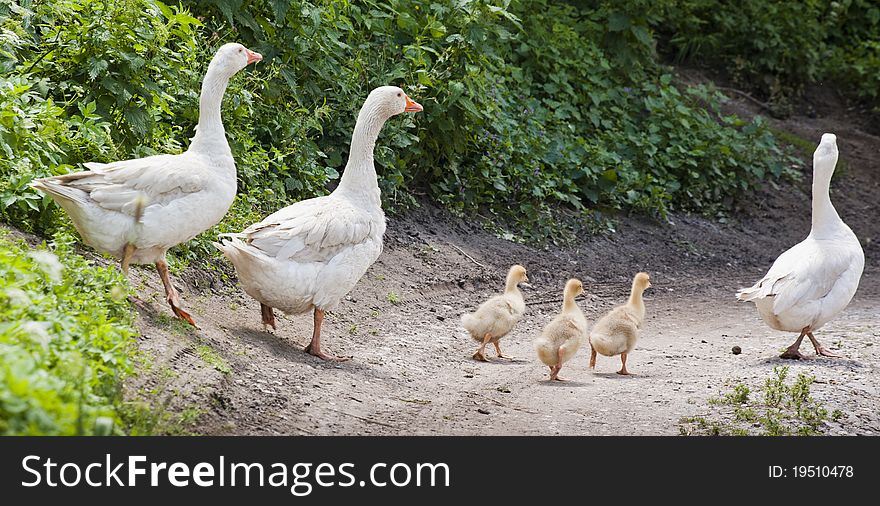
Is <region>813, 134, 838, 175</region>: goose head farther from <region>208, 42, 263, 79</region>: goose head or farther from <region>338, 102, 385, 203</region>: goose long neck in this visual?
<region>208, 42, 263, 79</region>: goose head

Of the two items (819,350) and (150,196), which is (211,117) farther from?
(819,350)

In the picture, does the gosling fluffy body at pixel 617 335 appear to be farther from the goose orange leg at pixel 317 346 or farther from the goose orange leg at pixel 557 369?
the goose orange leg at pixel 317 346

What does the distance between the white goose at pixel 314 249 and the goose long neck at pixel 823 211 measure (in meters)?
3.58

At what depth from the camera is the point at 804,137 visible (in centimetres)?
1605

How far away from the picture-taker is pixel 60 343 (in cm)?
446

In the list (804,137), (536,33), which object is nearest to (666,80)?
(536,33)

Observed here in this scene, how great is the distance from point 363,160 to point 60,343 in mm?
3613

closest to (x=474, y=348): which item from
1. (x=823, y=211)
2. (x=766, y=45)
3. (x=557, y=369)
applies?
(x=557, y=369)

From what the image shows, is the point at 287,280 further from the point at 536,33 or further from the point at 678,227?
the point at 536,33

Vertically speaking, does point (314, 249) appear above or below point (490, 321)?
above

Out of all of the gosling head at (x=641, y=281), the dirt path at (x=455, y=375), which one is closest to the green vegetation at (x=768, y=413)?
the dirt path at (x=455, y=375)

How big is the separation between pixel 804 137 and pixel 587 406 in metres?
10.9

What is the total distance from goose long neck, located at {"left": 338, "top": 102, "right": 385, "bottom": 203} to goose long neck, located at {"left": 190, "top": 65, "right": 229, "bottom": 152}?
3.18ft

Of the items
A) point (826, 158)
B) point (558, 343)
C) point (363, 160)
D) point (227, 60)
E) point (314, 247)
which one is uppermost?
point (826, 158)
